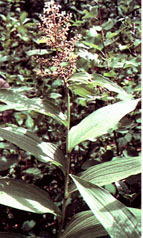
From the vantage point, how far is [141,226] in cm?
82

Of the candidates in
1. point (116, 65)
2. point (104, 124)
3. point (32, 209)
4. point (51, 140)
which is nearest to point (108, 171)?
point (104, 124)

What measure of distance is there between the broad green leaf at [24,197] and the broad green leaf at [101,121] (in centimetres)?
21

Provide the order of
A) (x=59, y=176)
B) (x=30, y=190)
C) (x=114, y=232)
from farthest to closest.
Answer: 1. (x=59, y=176)
2. (x=30, y=190)
3. (x=114, y=232)

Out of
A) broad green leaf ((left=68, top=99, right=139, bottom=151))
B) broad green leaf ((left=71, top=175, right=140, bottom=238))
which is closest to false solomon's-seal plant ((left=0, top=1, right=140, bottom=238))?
broad green leaf ((left=68, top=99, right=139, bottom=151))

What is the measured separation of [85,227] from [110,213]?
0.83 ft

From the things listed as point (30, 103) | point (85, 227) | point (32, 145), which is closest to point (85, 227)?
point (85, 227)

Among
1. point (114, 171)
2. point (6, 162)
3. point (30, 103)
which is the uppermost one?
point (30, 103)

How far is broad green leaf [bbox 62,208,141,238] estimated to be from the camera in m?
0.97

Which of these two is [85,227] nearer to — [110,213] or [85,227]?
[85,227]

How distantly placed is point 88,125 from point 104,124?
0.07 meters

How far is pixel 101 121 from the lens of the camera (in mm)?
1004

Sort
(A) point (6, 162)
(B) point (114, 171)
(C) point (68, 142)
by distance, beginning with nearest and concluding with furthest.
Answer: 1. (B) point (114, 171)
2. (C) point (68, 142)
3. (A) point (6, 162)

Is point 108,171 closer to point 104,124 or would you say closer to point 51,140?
point 104,124

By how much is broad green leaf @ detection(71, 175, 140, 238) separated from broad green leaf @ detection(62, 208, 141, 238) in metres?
0.16
